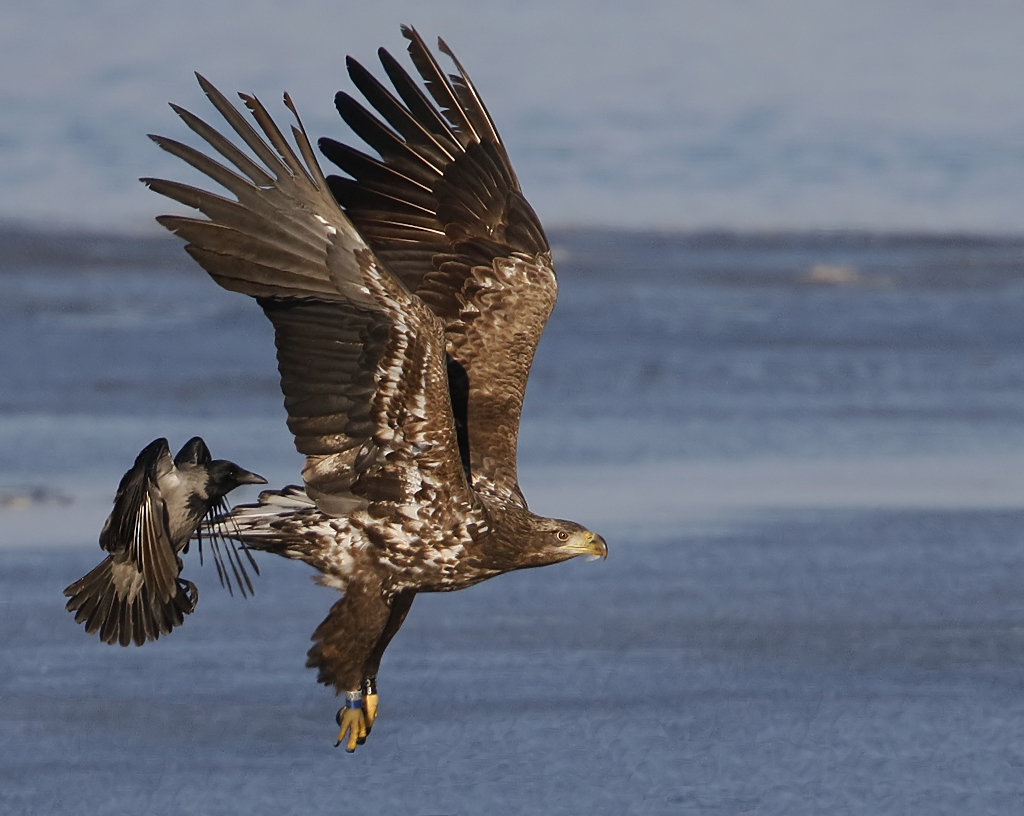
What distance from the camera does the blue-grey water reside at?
7090mm

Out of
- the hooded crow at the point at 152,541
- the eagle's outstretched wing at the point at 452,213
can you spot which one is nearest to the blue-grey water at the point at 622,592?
the hooded crow at the point at 152,541

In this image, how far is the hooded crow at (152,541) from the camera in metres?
6.44

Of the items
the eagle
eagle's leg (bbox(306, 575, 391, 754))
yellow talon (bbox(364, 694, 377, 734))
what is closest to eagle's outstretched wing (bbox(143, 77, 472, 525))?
the eagle

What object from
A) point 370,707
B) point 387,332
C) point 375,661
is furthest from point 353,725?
point 387,332

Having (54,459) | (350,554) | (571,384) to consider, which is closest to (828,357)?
(571,384)

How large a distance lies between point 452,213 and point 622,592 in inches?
70.8

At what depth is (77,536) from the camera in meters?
A: 9.02

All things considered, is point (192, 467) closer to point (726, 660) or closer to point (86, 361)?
point (726, 660)

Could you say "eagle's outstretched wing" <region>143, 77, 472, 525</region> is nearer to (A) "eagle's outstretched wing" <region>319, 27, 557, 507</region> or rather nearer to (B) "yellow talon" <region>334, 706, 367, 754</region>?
(B) "yellow talon" <region>334, 706, 367, 754</region>

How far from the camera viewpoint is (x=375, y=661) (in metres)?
6.91

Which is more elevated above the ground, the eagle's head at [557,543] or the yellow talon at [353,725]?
the eagle's head at [557,543]

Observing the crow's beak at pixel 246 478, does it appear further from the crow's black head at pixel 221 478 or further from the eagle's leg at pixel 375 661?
the eagle's leg at pixel 375 661

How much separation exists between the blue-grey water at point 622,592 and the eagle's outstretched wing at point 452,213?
1252 mm

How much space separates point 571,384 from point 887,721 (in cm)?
430
